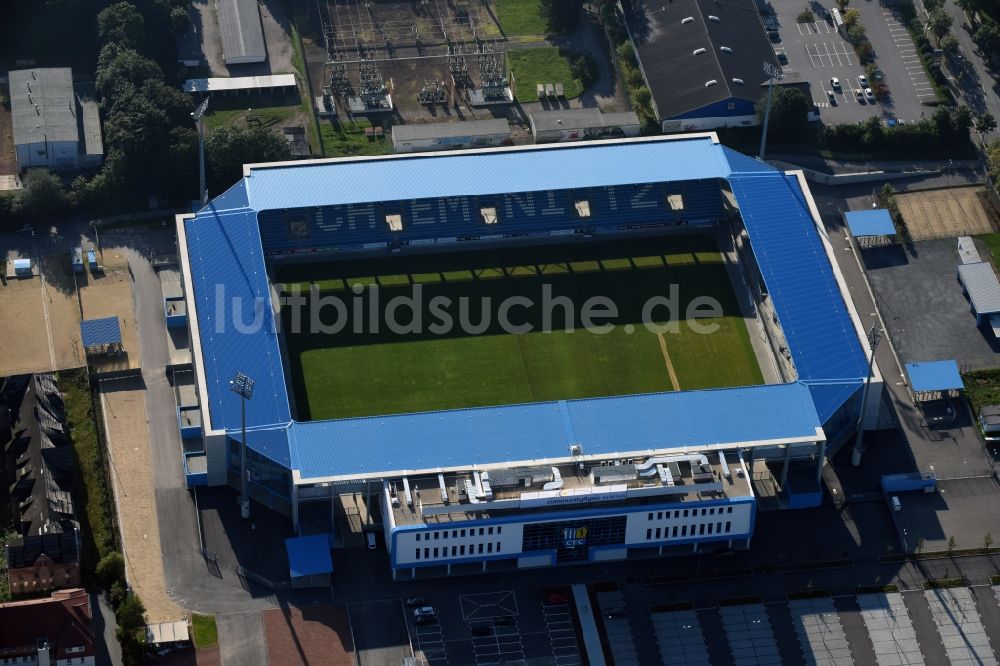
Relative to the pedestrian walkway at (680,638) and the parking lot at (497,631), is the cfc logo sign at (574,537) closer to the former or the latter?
the parking lot at (497,631)

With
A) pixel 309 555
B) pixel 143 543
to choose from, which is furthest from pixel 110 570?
pixel 309 555

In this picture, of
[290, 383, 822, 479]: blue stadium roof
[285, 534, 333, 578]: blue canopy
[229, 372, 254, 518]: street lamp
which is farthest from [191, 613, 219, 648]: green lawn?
[290, 383, 822, 479]: blue stadium roof

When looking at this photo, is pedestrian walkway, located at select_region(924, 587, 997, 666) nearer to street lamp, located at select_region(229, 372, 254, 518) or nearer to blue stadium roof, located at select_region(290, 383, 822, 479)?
blue stadium roof, located at select_region(290, 383, 822, 479)

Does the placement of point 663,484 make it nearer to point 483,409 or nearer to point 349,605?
point 483,409

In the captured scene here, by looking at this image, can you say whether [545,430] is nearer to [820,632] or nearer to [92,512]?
[820,632]

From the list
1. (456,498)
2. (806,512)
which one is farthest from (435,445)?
(806,512)

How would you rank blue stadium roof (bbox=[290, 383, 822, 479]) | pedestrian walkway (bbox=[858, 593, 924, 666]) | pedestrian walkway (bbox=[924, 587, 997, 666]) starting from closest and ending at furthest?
pedestrian walkway (bbox=[858, 593, 924, 666]) → pedestrian walkway (bbox=[924, 587, 997, 666]) → blue stadium roof (bbox=[290, 383, 822, 479])
